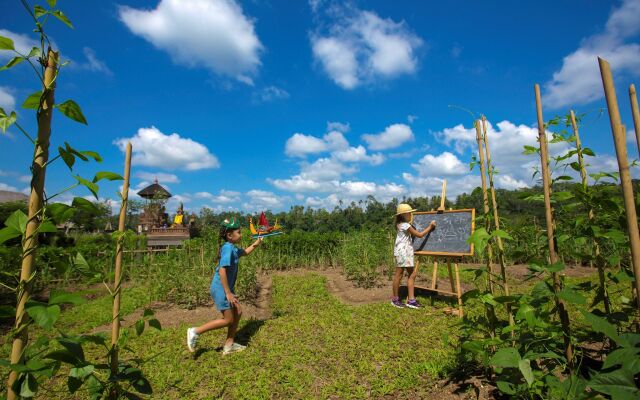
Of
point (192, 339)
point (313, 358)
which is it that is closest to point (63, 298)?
point (313, 358)

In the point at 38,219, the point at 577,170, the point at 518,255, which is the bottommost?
the point at 518,255

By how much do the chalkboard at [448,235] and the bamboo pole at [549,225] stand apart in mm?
2968

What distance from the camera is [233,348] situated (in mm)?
4168

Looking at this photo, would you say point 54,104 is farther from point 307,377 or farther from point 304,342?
point 304,342

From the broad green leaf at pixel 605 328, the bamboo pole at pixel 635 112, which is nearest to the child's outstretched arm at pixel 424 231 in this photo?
the bamboo pole at pixel 635 112

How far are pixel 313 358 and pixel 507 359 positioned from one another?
8.38ft

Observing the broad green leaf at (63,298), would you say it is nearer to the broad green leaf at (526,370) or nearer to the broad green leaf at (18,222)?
the broad green leaf at (18,222)

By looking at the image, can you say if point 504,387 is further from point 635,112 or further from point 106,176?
point 106,176

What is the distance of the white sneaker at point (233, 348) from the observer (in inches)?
161

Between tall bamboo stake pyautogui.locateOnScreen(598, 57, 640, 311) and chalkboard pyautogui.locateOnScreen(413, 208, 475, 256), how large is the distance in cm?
350

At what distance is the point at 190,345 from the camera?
4.12 meters

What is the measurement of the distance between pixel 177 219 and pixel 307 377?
62.4 ft

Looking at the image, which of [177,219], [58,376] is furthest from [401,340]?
[177,219]

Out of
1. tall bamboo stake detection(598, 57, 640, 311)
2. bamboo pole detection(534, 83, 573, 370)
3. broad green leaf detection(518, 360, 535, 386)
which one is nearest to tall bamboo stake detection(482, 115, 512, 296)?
bamboo pole detection(534, 83, 573, 370)
